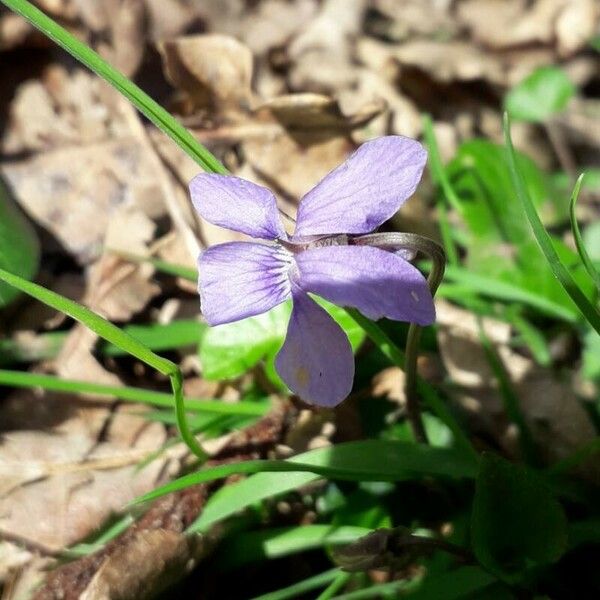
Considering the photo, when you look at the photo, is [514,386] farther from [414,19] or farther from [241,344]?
[414,19]

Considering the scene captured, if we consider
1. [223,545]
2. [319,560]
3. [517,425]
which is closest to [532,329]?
[517,425]

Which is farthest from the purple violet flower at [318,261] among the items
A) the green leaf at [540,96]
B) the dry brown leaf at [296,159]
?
the green leaf at [540,96]

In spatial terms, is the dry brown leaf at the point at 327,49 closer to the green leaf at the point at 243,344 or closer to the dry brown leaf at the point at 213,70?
the dry brown leaf at the point at 213,70

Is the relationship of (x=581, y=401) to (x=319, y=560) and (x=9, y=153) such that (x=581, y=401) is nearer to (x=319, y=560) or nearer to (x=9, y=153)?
(x=319, y=560)

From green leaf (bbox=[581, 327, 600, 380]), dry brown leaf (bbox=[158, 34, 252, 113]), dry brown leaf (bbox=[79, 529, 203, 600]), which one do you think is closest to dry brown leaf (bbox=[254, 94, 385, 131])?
dry brown leaf (bbox=[158, 34, 252, 113])

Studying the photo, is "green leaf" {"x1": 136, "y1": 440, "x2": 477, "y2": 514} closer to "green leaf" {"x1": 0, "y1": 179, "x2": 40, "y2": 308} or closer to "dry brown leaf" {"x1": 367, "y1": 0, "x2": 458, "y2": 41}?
"green leaf" {"x1": 0, "y1": 179, "x2": 40, "y2": 308}

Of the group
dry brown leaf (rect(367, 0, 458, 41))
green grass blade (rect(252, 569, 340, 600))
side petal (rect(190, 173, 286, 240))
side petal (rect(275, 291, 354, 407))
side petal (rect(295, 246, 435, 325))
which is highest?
side petal (rect(190, 173, 286, 240))

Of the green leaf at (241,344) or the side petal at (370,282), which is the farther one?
the green leaf at (241,344)
